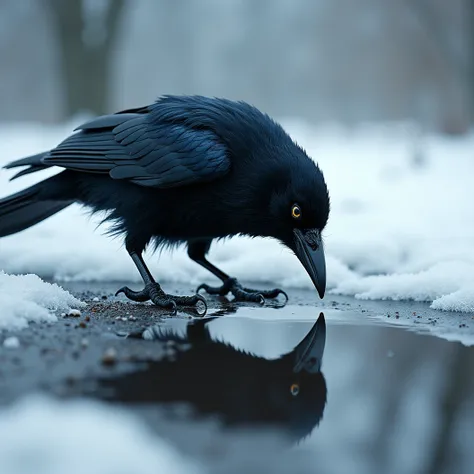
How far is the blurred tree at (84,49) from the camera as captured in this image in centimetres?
1420

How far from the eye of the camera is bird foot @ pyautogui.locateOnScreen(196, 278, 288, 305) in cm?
504

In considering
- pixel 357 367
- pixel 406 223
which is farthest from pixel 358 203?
pixel 357 367

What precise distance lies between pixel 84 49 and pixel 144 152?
10.1 metres

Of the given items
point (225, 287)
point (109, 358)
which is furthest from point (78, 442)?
point (225, 287)

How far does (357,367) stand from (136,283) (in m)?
2.52

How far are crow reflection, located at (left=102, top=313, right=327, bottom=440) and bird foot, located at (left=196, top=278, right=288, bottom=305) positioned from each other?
49.4 inches

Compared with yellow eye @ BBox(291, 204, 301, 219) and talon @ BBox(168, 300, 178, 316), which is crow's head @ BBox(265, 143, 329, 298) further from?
talon @ BBox(168, 300, 178, 316)

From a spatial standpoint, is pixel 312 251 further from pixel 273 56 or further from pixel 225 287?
pixel 273 56

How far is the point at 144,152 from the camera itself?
4.98 metres

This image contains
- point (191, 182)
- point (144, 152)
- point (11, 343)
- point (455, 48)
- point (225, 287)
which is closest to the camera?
point (11, 343)

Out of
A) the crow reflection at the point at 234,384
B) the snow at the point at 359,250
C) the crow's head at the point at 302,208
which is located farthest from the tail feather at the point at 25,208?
the crow reflection at the point at 234,384

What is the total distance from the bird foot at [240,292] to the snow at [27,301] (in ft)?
3.77

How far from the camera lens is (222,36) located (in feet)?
151

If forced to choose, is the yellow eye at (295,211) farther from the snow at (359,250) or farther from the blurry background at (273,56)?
the blurry background at (273,56)
